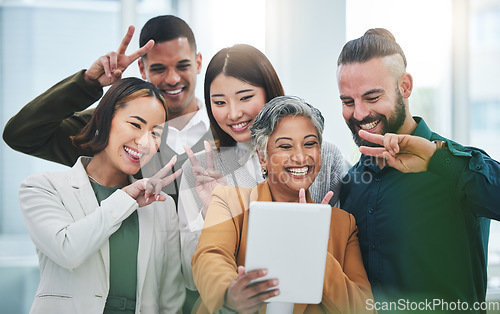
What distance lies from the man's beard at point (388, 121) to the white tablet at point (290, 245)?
314 mm

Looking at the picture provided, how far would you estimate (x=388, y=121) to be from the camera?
114cm

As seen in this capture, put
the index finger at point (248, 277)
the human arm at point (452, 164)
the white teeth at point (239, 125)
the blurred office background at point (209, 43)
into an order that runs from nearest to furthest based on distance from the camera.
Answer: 1. the index finger at point (248, 277)
2. the human arm at point (452, 164)
3. the white teeth at point (239, 125)
4. the blurred office background at point (209, 43)

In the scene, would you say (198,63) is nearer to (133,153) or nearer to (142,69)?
(142,69)

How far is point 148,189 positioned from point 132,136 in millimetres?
142

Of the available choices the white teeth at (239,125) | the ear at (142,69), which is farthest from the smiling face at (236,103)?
the ear at (142,69)

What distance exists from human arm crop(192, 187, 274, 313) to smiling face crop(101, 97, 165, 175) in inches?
A: 8.6

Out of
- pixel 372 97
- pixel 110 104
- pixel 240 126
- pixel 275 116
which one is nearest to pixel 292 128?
pixel 275 116

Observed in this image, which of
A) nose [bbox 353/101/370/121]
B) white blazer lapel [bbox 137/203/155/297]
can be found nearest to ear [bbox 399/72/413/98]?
nose [bbox 353/101/370/121]

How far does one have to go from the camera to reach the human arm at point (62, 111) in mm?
1153

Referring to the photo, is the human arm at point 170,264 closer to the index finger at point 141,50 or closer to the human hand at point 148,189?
the human hand at point 148,189

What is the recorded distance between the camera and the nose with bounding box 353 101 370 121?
1.13m

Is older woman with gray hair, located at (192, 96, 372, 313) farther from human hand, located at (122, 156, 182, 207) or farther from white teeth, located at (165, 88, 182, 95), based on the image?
white teeth, located at (165, 88, 182, 95)

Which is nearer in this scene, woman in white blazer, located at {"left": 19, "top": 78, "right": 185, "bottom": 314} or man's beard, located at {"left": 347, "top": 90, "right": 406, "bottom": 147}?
woman in white blazer, located at {"left": 19, "top": 78, "right": 185, "bottom": 314}

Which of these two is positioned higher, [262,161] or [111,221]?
[262,161]
